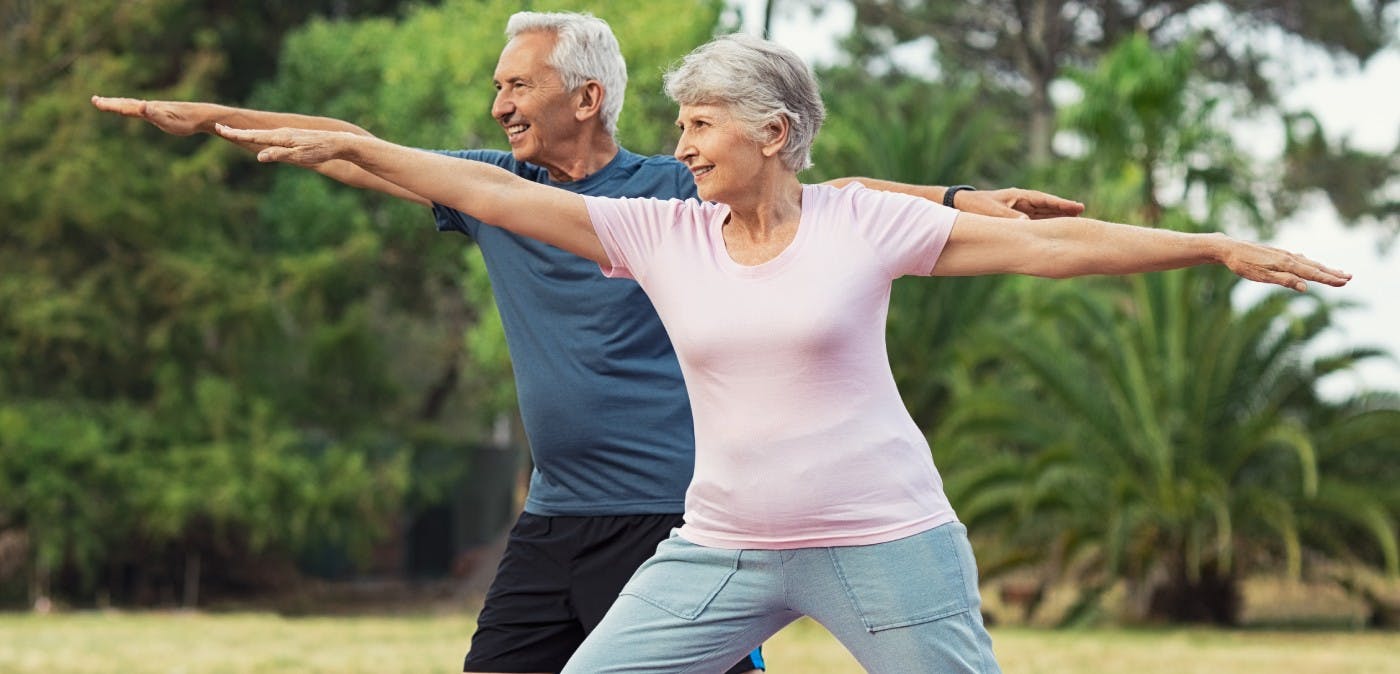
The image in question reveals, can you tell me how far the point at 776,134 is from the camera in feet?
12.4

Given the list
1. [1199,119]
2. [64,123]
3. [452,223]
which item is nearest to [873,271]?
[452,223]

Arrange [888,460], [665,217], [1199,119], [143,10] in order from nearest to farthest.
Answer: [888,460] < [665,217] < [1199,119] < [143,10]

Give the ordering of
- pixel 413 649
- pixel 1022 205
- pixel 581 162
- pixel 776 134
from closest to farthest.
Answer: pixel 776 134 < pixel 1022 205 < pixel 581 162 < pixel 413 649

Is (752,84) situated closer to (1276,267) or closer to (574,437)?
(1276,267)

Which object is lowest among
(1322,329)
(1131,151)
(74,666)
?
(74,666)

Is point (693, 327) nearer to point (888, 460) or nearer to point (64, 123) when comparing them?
point (888, 460)

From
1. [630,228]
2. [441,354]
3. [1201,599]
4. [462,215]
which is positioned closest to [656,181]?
[462,215]

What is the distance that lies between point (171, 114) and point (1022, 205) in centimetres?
200

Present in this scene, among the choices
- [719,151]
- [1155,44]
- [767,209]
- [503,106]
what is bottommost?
[767,209]

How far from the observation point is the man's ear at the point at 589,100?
4.83 m

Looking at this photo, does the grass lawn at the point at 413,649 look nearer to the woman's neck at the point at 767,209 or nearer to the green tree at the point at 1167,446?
the green tree at the point at 1167,446

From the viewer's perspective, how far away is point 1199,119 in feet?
72.9

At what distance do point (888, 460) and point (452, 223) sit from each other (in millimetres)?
1672

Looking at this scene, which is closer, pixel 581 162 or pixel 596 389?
pixel 596 389
